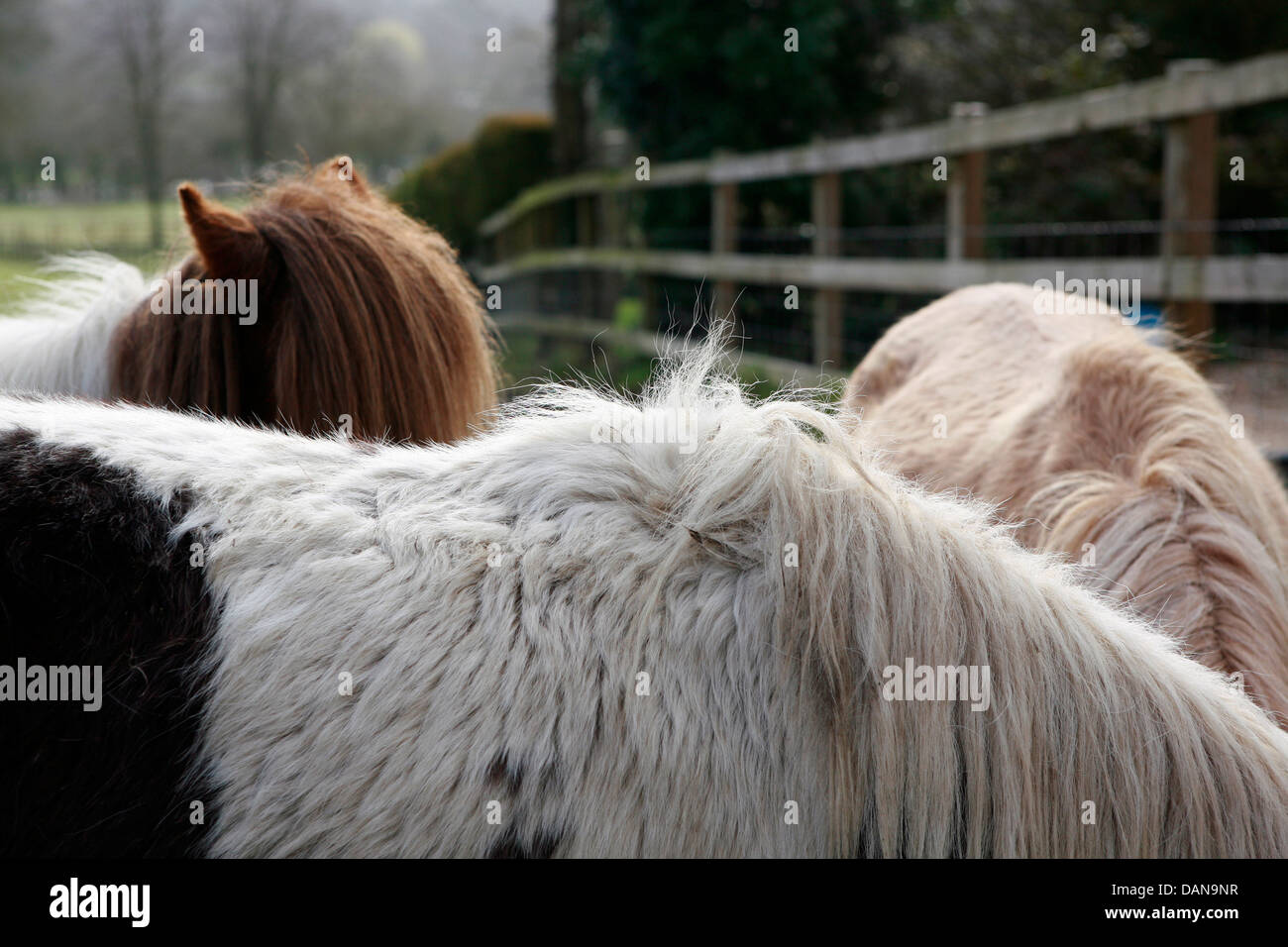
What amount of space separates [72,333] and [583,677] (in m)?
1.72

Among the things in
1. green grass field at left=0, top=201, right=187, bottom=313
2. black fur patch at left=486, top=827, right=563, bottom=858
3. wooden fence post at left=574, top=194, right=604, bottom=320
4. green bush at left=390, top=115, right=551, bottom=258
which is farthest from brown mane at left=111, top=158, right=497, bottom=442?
green bush at left=390, top=115, right=551, bottom=258

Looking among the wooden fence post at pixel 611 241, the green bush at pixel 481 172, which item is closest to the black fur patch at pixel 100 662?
the wooden fence post at pixel 611 241

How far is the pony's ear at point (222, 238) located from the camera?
1.90 m

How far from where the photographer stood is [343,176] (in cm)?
240

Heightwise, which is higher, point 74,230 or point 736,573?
point 74,230

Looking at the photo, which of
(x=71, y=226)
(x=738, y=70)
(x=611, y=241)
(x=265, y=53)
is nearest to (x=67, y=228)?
(x=71, y=226)

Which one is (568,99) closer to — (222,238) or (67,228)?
(67,228)

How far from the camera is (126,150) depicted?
2033 centimetres

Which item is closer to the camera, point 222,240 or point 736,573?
point 736,573

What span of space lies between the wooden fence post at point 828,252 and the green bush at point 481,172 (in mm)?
9269

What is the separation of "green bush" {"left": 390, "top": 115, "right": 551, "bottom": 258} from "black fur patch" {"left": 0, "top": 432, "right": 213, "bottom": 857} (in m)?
14.9
